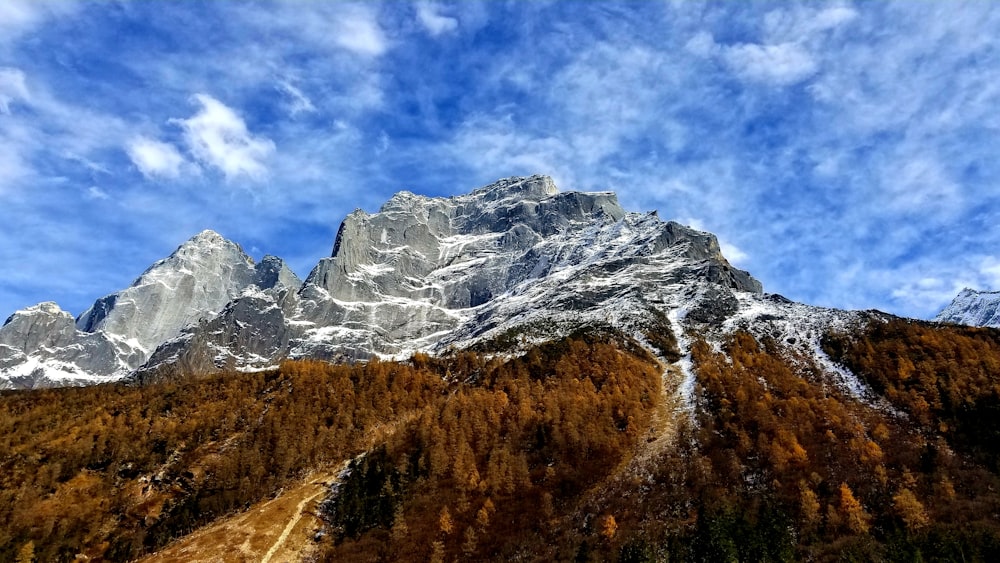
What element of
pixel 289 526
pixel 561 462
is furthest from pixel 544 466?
pixel 289 526

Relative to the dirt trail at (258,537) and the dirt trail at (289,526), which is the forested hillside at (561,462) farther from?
the dirt trail at (289,526)

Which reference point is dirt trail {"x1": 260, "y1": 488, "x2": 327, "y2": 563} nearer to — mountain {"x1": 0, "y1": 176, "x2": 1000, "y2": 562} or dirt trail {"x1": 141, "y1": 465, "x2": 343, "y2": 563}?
dirt trail {"x1": 141, "y1": 465, "x2": 343, "y2": 563}

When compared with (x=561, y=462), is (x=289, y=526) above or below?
below

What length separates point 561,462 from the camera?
14225 centimetres

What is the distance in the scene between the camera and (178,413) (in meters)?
175

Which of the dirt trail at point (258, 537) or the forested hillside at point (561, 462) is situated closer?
the forested hillside at point (561, 462)

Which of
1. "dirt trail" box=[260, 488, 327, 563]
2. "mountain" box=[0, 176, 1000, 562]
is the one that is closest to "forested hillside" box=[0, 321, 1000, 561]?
"mountain" box=[0, 176, 1000, 562]

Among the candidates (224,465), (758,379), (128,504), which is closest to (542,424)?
(758,379)

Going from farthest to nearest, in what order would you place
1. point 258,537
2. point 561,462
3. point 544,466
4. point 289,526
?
point 561,462 → point 544,466 → point 289,526 → point 258,537

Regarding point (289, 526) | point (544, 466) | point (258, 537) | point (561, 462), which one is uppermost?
point (561, 462)

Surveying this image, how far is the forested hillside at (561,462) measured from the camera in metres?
110

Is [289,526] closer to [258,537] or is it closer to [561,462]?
[258,537]

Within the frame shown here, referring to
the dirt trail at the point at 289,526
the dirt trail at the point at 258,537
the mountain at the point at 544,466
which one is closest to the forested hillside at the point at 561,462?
the mountain at the point at 544,466

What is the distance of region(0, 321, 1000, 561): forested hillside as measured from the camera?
110000 millimetres
